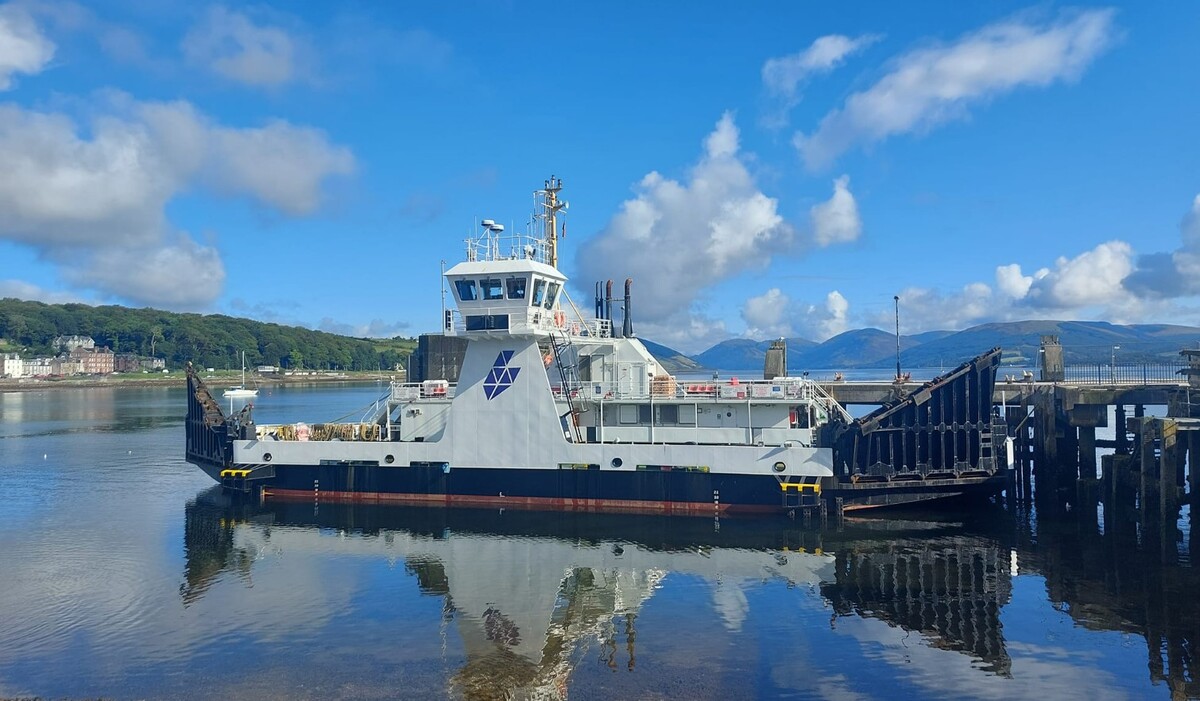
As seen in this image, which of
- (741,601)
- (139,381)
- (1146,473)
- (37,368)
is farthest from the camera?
(37,368)

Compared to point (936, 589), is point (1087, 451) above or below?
above

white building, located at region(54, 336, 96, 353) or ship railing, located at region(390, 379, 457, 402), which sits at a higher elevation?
white building, located at region(54, 336, 96, 353)

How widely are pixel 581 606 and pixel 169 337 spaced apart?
181m

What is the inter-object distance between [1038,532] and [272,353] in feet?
570

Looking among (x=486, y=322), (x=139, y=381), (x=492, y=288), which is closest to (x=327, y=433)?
(x=486, y=322)

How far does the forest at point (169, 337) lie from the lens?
16062 cm

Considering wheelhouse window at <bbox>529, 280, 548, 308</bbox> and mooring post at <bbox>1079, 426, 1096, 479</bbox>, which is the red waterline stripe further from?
mooring post at <bbox>1079, 426, 1096, 479</bbox>

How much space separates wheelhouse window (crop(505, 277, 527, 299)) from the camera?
968 inches

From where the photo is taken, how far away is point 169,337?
166875 millimetres

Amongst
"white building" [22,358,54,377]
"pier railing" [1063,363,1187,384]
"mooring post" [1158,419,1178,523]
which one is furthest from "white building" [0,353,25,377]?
"mooring post" [1158,419,1178,523]

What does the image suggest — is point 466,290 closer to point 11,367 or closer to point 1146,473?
point 1146,473

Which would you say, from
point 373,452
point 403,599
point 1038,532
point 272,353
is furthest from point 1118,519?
point 272,353

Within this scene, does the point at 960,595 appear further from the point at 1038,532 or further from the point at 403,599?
the point at 403,599

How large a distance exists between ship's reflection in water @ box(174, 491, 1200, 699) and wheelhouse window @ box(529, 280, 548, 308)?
7.48 meters
